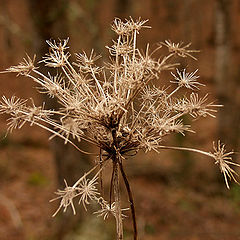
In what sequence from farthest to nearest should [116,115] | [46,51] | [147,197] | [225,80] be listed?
[147,197] → [225,80] → [46,51] → [116,115]

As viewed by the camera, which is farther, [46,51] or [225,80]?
[225,80]

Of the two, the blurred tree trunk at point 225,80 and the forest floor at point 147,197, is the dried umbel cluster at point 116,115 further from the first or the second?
the blurred tree trunk at point 225,80

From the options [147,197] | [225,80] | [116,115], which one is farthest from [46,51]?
→ [147,197]

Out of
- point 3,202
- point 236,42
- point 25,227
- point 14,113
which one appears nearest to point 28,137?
point 3,202

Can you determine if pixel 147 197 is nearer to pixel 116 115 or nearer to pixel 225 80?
pixel 225 80

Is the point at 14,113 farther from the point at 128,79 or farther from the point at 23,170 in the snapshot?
the point at 23,170
